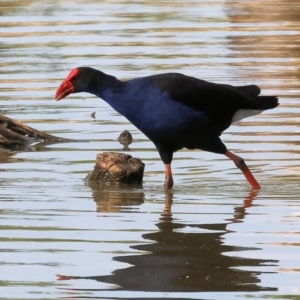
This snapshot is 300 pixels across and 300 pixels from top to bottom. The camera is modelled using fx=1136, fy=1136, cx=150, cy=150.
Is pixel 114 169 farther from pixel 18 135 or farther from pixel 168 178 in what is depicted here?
pixel 18 135

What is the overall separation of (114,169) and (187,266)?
2.83 meters

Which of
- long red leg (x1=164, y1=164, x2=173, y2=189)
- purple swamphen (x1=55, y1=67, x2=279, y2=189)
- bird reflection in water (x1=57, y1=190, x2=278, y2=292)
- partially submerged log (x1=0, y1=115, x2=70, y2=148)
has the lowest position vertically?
bird reflection in water (x1=57, y1=190, x2=278, y2=292)

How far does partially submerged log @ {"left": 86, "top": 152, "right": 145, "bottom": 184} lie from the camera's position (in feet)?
30.9

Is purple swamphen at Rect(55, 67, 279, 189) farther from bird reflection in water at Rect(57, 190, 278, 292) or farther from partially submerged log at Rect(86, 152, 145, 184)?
bird reflection in water at Rect(57, 190, 278, 292)

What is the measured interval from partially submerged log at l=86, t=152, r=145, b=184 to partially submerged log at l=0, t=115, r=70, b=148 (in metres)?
1.91

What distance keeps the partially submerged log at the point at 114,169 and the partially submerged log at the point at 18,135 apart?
6.28 feet

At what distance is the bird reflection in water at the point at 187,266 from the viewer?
628cm

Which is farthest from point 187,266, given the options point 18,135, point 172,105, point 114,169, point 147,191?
point 18,135

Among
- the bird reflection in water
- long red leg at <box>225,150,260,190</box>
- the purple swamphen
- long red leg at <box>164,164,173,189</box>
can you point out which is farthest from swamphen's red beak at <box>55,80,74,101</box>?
the bird reflection in water

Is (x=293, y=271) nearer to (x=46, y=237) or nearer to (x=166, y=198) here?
(x=46, y=237)

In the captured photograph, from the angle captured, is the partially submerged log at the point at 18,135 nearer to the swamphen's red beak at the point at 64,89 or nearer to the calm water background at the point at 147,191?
the calm water background at the point at 147,191

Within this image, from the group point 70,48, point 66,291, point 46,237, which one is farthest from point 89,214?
point 70,48

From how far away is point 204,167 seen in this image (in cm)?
1005

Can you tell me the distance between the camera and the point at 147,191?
922 centimetres
